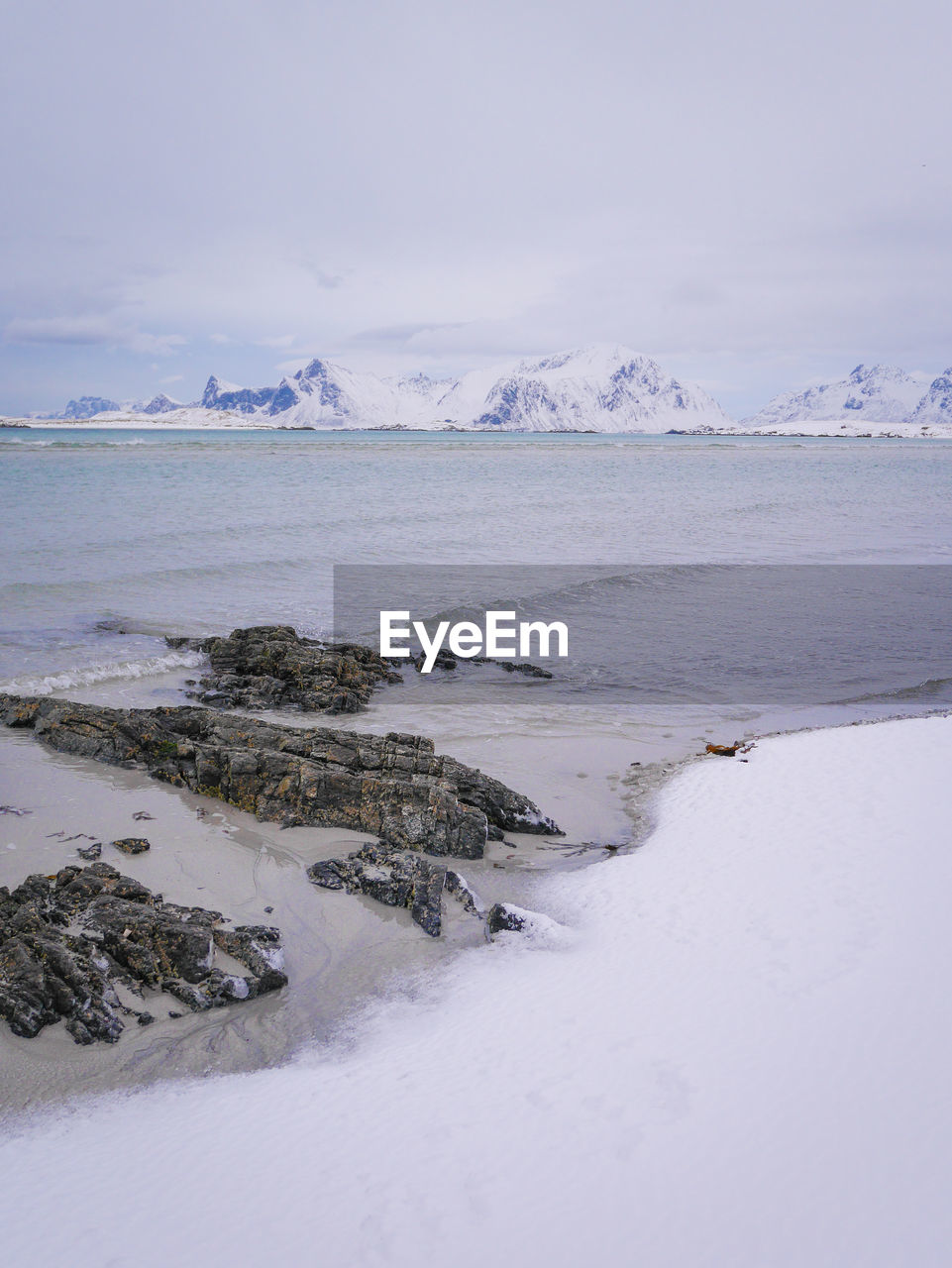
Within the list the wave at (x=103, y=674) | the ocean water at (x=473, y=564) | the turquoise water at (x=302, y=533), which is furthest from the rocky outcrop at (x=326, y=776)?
the turquoise water at (x=302, y=533)

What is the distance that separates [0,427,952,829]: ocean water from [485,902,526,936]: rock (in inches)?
126

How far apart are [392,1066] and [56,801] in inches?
204

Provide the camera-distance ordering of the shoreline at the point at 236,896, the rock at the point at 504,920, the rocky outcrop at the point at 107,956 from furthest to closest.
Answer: the rock at the point at 504,920 → the rocky outcrop at the point at 107,956 → the shoreline at the point at 236,896

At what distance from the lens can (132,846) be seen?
6.90 m

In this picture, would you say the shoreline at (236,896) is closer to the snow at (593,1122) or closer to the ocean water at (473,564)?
the snow at (593,1122)

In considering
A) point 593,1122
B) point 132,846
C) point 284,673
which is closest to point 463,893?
point 593,1122

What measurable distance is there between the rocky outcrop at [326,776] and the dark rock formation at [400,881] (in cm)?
47

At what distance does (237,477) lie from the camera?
167ft

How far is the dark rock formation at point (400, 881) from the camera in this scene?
620cm

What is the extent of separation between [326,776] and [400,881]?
167 centimetres

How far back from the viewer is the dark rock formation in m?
6.20

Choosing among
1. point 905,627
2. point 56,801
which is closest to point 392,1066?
point 56,801

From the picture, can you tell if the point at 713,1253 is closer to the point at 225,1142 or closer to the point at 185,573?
the point at 225,1142

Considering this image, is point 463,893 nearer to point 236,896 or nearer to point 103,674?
point 236,896
